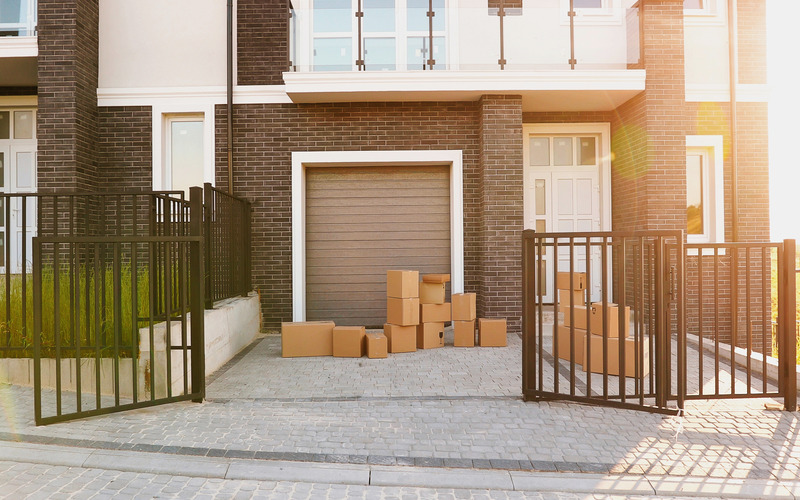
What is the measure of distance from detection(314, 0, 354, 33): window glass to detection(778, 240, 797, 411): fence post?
22.4ft

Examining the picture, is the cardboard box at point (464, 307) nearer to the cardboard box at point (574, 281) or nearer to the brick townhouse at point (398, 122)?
the brick townhouse at point (398, 122)

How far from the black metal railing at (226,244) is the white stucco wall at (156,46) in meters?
2.56

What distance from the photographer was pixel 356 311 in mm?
9789

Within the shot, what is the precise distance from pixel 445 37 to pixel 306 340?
526cm

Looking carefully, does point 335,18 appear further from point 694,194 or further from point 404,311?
point 694,194

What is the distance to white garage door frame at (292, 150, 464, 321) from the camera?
9.48 meters

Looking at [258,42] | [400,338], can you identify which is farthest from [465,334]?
[258,42]

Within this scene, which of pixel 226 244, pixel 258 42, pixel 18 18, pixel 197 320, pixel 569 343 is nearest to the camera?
pixel 197 320

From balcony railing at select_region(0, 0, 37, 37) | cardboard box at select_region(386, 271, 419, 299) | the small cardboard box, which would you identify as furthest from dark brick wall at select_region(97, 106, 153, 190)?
the small cardboard box

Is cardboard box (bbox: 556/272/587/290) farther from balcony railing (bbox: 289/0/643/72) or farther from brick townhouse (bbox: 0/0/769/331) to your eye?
balcony railing (bbox: 289/0/643/72)

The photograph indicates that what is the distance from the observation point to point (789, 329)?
502cm

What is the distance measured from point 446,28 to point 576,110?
112 inches

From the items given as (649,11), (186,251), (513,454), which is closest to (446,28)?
(649,11)

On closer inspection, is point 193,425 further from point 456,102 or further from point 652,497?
point 456,102
